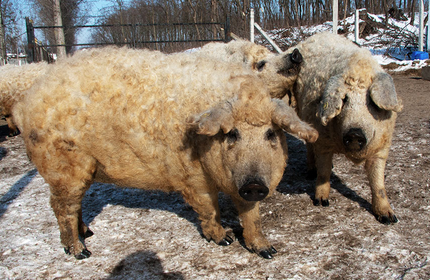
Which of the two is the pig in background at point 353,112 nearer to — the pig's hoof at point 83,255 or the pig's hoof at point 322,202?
the pig's hoof at point 322,202

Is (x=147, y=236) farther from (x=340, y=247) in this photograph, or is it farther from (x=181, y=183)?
(x=340, y=247)

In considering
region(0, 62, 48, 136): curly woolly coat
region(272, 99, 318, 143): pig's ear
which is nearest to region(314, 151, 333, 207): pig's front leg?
region(272, 99, 318, 143): pig's ear

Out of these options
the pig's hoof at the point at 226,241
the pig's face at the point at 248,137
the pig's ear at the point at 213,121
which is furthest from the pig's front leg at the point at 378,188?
the pig's ear at the point at 213,121

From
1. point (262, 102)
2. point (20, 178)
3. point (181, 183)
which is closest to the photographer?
point (262, 102)

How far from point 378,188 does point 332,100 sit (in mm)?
1294

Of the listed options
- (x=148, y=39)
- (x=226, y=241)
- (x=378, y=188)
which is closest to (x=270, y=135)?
(x=226, y=241)

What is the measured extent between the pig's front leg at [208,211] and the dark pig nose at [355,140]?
5.13ft

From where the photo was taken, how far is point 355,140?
4.01 metres

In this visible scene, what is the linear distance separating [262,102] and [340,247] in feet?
5.80

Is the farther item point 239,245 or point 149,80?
point 239,245

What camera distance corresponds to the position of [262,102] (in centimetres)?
331

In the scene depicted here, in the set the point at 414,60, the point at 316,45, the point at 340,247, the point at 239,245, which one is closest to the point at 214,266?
the point at 239,245

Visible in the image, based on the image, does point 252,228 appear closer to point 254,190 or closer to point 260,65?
point 254,190

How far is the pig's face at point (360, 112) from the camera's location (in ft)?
13.0
